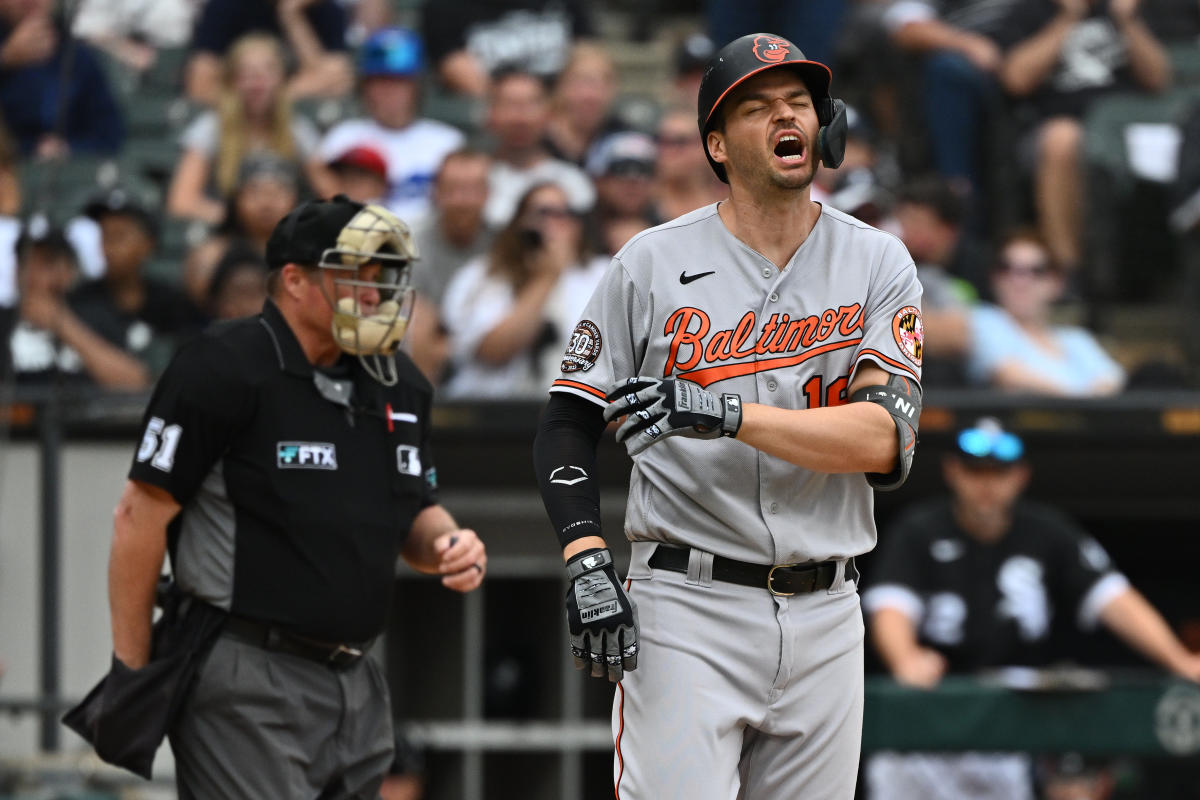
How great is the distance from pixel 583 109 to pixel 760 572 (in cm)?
531

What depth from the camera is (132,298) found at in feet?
22.7

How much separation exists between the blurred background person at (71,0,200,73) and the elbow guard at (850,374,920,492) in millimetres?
6881

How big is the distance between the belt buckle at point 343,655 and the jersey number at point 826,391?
3.99 feet

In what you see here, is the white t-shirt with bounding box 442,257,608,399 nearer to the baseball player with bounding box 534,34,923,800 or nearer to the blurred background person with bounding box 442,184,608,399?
the blurred background person with bounding box 442,184,608,399

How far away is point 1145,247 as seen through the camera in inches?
296

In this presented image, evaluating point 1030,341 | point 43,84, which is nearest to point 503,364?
point 1030,341

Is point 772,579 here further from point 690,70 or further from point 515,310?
point 690,70

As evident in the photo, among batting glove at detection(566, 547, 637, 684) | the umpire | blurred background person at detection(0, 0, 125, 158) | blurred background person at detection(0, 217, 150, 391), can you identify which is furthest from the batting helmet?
blurred background person at detection(0, 0, 125, 158)

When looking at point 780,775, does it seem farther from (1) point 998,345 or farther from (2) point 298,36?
(2) point 298,36

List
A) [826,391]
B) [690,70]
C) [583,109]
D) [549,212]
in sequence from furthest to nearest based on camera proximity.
→ 1. [690,70]
2. [583,109]
3. [549,212]
4. [826,391]

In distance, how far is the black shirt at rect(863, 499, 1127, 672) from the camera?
6.09 m

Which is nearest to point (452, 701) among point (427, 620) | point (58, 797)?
point (427, 620)

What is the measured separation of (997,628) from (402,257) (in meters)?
3.22

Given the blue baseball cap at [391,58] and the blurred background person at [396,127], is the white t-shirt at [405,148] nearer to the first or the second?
the blurred background person at [396,127]
